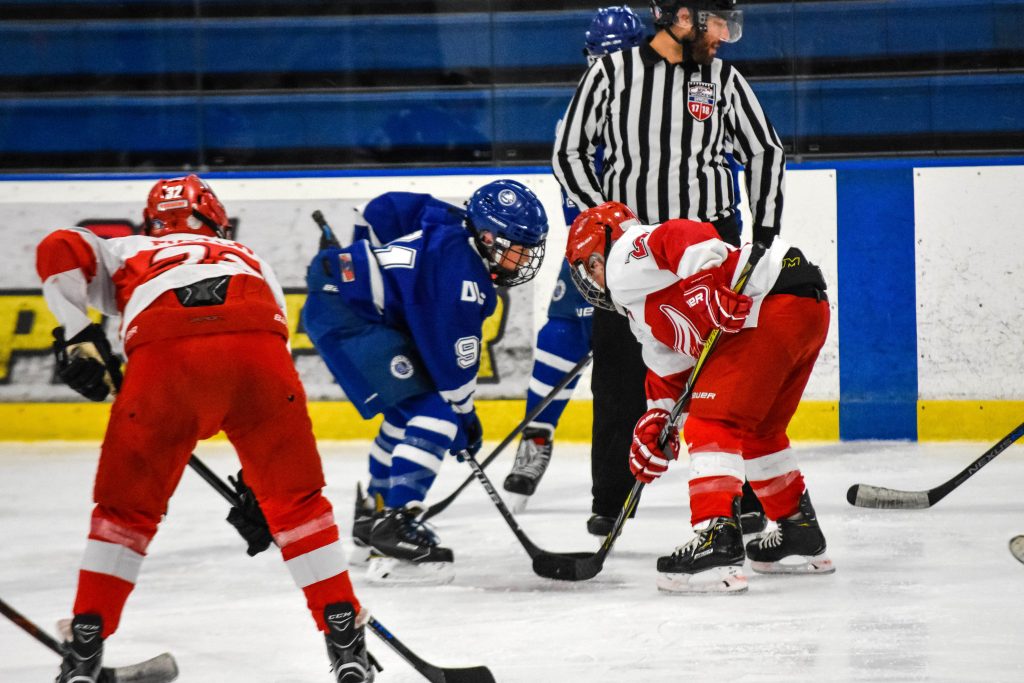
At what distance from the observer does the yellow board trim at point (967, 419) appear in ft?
14.9

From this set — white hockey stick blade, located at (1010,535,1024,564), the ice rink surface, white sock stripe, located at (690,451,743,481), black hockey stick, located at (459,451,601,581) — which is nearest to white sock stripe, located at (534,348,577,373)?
the ice rink surface

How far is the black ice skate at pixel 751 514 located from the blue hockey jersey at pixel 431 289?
73cm

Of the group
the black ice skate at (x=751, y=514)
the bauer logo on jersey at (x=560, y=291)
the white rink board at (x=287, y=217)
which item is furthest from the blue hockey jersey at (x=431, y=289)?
the white rink board at (x=287, y=217)

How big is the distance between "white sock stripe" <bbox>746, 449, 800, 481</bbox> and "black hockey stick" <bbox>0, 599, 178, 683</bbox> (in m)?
1.28

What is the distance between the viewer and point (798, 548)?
9.30 feet

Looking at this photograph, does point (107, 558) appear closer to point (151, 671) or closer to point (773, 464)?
point (151, 671)

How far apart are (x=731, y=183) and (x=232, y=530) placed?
5.20 feet

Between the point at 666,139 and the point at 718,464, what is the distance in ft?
2.95

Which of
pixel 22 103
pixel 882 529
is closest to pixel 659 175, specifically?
pixel 882 529

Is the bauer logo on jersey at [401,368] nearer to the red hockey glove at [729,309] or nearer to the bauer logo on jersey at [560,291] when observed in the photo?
the red hockey glove at [729,309]

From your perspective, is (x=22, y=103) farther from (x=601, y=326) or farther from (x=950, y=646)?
(x=950, y=646)

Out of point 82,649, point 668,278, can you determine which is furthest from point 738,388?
point 82,649

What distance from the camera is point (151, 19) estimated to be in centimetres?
520

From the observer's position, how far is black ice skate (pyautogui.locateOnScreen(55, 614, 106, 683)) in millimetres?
1919
